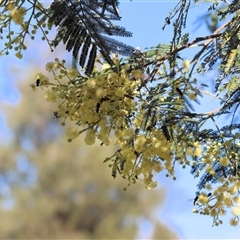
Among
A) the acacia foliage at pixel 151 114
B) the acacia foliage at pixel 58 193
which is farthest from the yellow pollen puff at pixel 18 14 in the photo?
the acacia foliage at pixel 58 193

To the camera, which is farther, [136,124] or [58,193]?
[58,193]

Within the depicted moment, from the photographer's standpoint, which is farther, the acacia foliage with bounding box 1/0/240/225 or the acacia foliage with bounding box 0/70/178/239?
the acacia foliage with bounding box 0/70/178/239

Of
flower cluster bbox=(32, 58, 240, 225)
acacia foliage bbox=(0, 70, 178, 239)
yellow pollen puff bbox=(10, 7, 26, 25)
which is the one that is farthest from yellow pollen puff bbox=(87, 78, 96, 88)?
acacia foliage bbox=(0, 70, 178, 239)

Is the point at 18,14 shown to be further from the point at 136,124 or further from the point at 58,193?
the point at 58,193

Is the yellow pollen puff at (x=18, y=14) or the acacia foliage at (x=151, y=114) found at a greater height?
the yellow pollen puff at (x=18, y=14)

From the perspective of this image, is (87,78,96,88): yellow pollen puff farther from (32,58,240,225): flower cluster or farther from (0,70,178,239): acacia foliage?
(0,70,178,239): acacia foliage

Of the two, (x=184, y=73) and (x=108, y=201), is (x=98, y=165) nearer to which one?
(x=108, y=201)

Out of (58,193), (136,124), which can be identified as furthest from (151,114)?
(58,193)

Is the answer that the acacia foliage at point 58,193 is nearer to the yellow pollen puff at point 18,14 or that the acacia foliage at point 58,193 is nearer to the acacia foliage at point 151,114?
the acacia foliage at point 151,114

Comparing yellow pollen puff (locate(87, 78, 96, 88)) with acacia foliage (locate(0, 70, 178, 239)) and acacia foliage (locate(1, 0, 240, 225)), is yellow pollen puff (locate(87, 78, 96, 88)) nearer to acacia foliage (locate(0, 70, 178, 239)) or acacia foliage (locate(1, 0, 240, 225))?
acacia foliage (locate(1, 0, 240, 225))

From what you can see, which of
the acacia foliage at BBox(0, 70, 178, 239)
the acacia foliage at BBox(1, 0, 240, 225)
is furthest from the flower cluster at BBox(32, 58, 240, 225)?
the acacia foliage at BBox(0, 70, 178, 239)

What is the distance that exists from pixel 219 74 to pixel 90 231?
17.5 inches

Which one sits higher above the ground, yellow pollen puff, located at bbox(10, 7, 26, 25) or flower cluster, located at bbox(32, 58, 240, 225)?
yellow pollen puff, located at bbox(10, 7, 26, 25)

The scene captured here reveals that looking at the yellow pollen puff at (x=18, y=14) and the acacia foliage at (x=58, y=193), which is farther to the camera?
the acacia foliage at (x=58, y=193)
